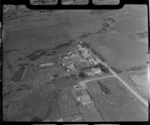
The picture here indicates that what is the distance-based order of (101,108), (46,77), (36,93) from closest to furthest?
(101,108)
(36,93)
(46,77)

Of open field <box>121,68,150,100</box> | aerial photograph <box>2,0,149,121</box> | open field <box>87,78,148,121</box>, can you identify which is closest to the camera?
open field <box>87,78,148,121</box>

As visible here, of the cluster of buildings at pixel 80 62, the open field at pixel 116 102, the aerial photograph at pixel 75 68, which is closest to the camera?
the open field at pixel 116 102

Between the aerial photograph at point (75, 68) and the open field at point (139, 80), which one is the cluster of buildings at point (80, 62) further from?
the open field at point (139, 80)

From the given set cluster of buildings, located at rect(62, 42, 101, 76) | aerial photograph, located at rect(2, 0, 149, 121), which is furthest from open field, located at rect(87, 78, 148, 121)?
cluster of buildings, located at rect(62, 42, 101, 76)

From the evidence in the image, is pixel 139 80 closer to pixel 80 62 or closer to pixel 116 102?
pixel 116 102

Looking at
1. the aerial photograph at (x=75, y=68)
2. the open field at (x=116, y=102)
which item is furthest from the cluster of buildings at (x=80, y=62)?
the open field at (x=116, y=102)

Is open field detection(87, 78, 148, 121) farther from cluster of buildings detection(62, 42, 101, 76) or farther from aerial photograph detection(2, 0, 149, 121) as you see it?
cluster of buildings detection(62, 42, 101, 76)

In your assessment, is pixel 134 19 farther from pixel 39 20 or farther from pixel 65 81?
pixel 65 81

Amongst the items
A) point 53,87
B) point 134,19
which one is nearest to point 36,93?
point 53,87
